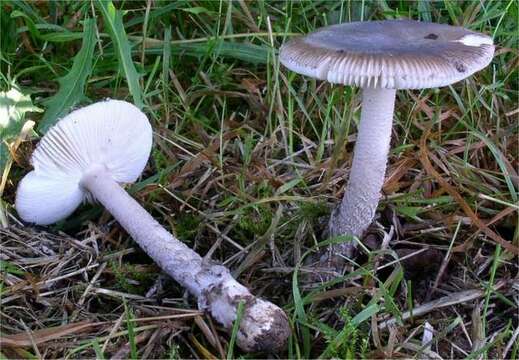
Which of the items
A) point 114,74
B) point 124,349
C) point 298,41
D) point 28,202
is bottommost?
point 124,349

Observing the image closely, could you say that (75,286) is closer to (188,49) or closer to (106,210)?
(106,210)

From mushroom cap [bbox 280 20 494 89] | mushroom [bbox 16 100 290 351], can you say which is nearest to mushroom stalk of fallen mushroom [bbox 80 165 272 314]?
Result: mushroom [bbox 16 100 290 351]

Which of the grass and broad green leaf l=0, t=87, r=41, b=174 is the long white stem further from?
broad green leaf l=0, t=87, r=41, b=174

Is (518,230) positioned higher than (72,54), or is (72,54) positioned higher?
(72,54)

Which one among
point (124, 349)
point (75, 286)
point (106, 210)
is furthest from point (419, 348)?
point (106, 210)

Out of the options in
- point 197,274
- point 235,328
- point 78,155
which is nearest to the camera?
point 235,328

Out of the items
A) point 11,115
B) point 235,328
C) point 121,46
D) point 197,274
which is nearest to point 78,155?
point 11,115

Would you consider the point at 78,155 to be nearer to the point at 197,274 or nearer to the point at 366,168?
the point at 197,274

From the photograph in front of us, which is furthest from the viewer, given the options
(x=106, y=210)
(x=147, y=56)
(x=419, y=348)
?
(x=147, y=56)
